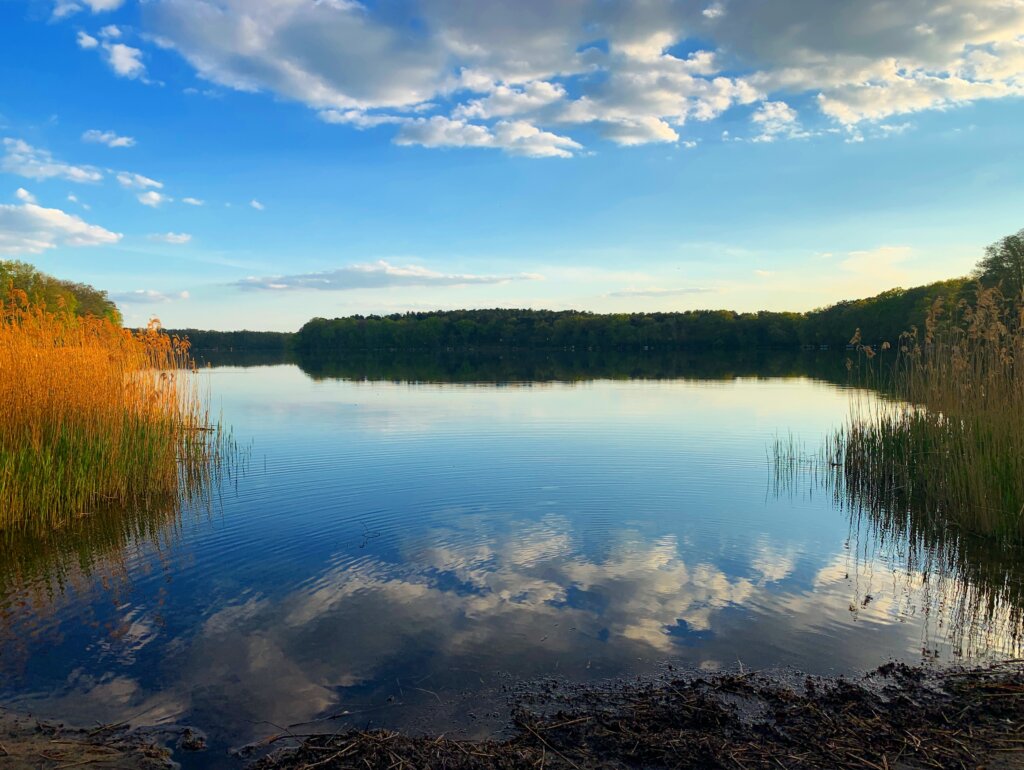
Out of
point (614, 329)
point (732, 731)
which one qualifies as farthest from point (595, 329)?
point (732, 731)

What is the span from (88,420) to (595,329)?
143219mm

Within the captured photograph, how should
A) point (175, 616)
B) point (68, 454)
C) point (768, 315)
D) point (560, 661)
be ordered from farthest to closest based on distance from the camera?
point (768, 315) < point (68, 454) < point (175, 616) < point (560, 661)

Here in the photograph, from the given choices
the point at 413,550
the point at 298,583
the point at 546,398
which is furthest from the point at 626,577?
the point at 546,398

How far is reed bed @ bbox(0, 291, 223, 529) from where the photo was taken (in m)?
10.8

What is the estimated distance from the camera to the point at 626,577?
8.46 metres

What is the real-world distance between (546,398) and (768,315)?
12075cm

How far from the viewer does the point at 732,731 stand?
15.8 ft

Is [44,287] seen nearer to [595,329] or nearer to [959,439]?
[959,439]

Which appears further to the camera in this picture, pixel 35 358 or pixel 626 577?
pixel 35 358

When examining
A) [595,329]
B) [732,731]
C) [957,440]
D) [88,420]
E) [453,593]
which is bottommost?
[453,593]

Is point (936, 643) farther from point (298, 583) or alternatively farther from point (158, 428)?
point (158, 428)

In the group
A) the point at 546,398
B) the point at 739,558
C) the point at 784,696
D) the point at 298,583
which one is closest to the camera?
the point at 784,696

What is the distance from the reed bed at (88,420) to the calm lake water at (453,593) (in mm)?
991

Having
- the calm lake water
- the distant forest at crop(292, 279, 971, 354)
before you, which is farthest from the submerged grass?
the distant forest at crop(292, 279, 971, 354)
